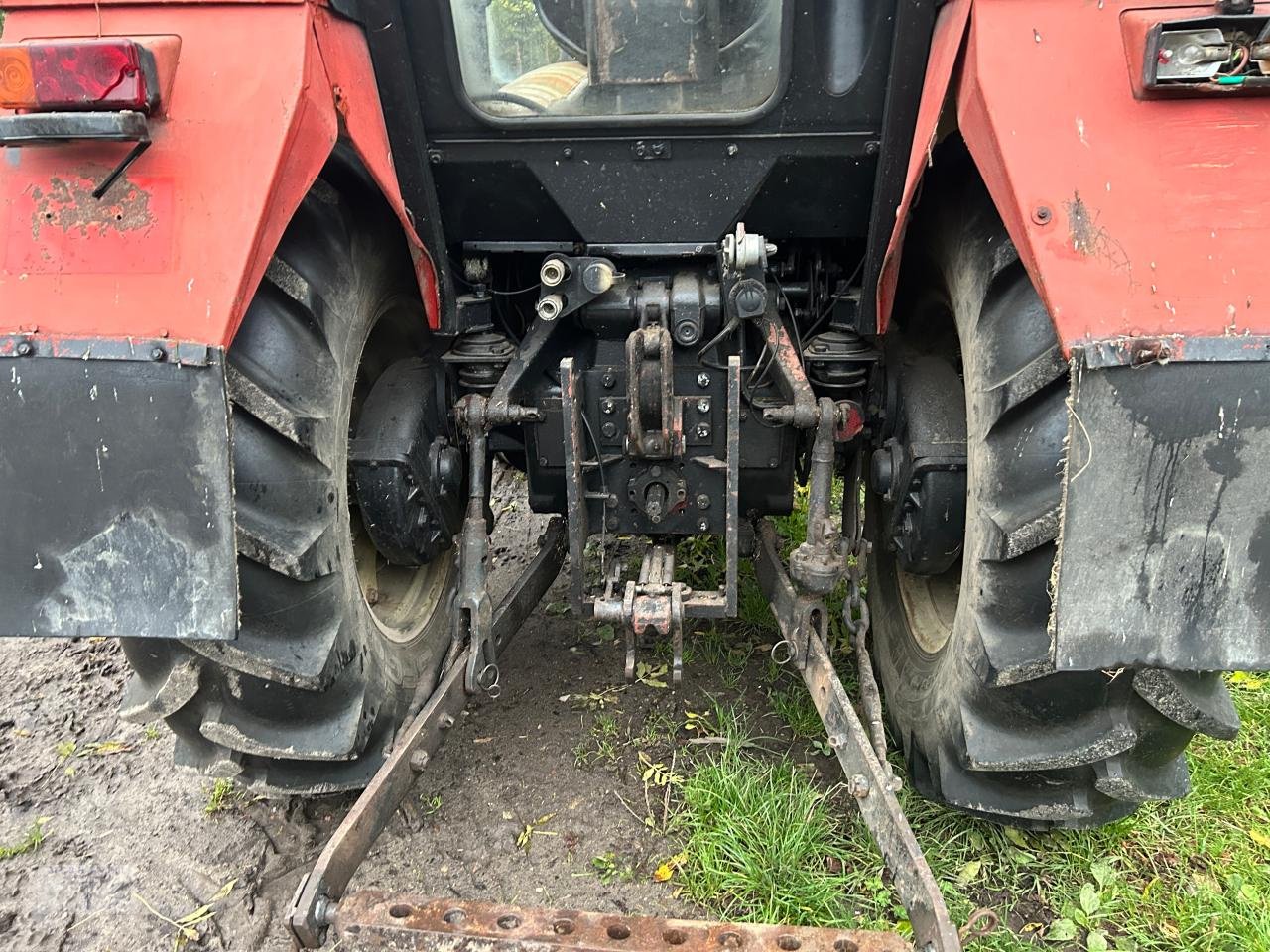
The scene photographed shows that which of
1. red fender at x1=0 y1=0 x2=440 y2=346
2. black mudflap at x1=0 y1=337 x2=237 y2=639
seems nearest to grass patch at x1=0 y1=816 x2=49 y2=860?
black mudflap at x1=0 y1=337 x2=237 y2=639

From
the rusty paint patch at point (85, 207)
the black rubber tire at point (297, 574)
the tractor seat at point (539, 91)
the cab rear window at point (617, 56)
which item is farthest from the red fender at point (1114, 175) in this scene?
the rusty paint patch at point (85, 207)

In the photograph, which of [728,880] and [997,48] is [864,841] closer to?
[728,880]

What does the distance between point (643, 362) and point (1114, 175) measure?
1.09m

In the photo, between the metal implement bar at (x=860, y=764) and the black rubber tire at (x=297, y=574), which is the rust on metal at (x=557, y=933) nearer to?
the metal implement bar at (x=860, y=764)

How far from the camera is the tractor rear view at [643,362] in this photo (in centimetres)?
149

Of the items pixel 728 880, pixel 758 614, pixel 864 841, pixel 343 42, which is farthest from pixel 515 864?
pixel 343 42

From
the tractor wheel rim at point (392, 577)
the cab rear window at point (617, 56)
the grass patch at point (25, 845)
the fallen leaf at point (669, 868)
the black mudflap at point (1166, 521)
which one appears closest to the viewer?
the black mudflap at point (1166, 521)

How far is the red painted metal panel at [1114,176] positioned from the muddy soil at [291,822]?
1602 millimetres

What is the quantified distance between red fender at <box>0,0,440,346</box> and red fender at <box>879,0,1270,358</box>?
3.92ft

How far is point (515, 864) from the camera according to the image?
7.74 ft

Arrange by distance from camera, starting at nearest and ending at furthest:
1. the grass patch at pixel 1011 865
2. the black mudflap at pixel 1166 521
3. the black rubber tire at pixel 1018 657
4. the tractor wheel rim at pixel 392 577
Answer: the black mudflap at pixel 1166 521, the black rubber tire at pixel 1018 657, the grass patch at pixel 1011 865, the tractor wheel rim at pixel 392 577

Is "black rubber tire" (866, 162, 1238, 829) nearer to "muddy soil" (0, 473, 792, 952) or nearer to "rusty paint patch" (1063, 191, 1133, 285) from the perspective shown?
"rusty paint patch" (1063, 191, 1133, 285)

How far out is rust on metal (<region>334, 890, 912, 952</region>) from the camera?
4.86ft

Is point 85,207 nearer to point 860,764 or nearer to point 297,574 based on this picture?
point 297,574
